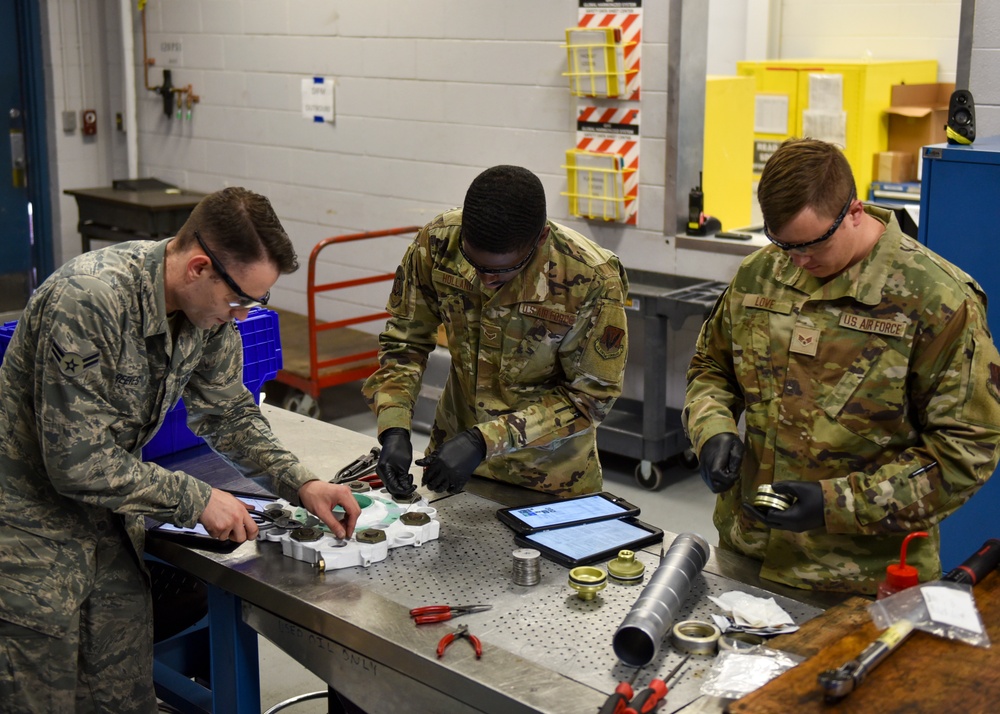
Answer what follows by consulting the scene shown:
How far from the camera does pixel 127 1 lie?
680 cm

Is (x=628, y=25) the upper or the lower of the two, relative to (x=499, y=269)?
upper

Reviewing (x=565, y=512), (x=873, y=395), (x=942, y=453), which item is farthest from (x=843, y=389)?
(x=565, y=512)

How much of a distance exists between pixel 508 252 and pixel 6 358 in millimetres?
945

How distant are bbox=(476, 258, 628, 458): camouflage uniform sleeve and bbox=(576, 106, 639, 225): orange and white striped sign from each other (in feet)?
7.88

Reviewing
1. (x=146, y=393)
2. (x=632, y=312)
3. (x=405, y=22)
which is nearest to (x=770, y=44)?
(x=405, y=22)

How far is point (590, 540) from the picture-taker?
2.13 m

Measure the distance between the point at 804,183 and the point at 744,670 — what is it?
0.80 m

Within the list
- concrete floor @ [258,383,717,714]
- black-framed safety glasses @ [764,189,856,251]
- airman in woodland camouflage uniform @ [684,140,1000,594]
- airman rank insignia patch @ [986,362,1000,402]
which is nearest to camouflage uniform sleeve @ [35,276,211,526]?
airman in woodland camouflage uniform @ [684,140,1000,594]

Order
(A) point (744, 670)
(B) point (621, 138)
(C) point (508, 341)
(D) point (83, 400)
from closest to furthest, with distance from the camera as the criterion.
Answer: (A) point (744, 670), (D) point (83, 400), (C) point (508, 341), (B) point (621, 138)

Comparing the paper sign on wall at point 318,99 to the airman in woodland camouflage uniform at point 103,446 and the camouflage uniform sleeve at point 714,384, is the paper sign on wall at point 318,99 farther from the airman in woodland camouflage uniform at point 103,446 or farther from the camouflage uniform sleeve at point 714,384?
the camouflage uniform sleeve at point 714,384

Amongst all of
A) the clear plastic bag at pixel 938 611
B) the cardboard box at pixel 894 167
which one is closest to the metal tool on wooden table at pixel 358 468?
the clear plastic bag at pixel 938 611

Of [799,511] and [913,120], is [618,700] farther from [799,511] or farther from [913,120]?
[913,120]

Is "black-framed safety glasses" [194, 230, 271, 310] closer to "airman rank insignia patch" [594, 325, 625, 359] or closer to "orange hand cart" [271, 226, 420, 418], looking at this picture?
"airman rank insignia patch" [594, 325, 625, 359]

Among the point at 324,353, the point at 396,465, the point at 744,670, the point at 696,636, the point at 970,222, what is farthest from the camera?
the point at 324,353
